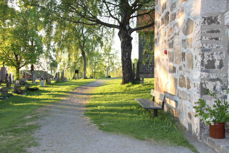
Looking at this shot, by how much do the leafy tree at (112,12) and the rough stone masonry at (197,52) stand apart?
690cm

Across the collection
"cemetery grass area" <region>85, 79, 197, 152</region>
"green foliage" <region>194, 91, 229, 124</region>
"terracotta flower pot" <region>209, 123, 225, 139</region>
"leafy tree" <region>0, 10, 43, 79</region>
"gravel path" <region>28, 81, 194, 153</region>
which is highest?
"leafy tree" <region>0, 10, 43, 79</region>

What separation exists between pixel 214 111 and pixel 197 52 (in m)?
1.17

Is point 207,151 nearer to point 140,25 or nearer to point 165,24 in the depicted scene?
point 165,24

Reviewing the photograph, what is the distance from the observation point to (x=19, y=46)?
27.1m

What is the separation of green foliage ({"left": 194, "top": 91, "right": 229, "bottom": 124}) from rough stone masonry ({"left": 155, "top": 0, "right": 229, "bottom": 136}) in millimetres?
143

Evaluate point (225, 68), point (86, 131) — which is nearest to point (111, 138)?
point (86, 131)

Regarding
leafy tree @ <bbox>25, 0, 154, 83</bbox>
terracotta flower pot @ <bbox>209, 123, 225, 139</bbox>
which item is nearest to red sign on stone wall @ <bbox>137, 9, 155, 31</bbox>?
leafy tree @ <bbox>25, 0, 154, 83</bbox>

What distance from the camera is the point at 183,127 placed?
5441 mm

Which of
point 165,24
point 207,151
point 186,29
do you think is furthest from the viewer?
point 165,24

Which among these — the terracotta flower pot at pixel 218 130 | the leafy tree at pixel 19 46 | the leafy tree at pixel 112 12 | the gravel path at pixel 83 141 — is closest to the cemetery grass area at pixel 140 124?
the gravel path at pixel 83 141

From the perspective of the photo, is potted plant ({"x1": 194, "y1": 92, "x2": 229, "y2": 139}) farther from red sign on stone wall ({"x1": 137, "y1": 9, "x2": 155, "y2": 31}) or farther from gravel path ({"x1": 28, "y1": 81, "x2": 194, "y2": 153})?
red sign on stone wall ({"x1": 137, "y1": 9, "x2": 155, "y2": 31})

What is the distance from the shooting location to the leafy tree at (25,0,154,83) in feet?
38.9

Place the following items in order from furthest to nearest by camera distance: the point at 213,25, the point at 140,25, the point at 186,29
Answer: the point at 140,25 < the point at 186,29 < the point at 213,25

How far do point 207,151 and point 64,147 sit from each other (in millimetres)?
2504
